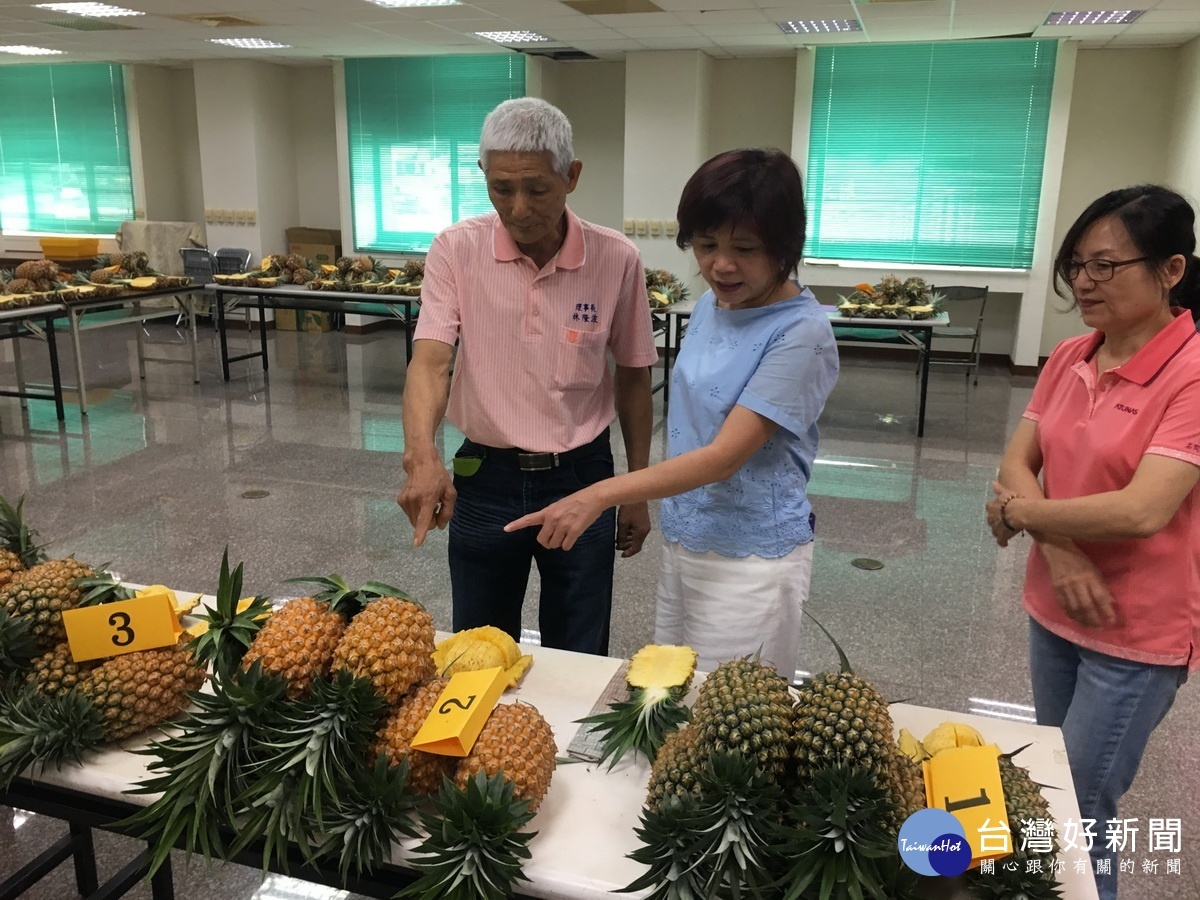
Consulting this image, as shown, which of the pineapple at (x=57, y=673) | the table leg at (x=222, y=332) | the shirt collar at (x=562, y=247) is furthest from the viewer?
the table leg at (x=222, y=332)

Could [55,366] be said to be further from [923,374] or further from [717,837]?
[717,837]

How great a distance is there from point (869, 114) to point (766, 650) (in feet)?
25.8

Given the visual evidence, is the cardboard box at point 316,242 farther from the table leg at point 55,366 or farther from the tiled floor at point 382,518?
the table leg at point 55,366

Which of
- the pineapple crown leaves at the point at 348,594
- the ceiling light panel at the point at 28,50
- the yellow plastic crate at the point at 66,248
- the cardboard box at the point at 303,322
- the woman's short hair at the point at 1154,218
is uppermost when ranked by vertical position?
the ceiling light panel at the point at 28,50

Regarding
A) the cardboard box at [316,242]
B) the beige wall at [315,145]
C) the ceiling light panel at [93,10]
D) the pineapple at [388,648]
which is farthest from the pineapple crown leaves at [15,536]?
the beige wall at [315,145]

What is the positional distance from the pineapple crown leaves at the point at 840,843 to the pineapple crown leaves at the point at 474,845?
28cm

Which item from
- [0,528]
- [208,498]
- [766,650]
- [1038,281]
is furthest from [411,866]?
[1038,281]

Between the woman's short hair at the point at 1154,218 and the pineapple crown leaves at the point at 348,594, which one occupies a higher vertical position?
the woman's short hair at the point at 1154,218

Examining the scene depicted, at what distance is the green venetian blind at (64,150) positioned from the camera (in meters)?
10.5

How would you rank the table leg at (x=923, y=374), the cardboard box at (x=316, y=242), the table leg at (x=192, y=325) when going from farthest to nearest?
the cardboard box at (x=316, y=242), the table leg at (x=192, y=325), the table leg at (x=923, y=374)

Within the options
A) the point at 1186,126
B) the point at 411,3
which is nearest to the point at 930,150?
the point at 1186,126

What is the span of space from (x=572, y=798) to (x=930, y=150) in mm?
8429

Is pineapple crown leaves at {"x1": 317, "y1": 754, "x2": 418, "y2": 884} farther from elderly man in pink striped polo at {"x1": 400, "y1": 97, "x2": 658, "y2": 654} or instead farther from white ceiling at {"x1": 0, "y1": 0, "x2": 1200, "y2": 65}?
white ceiling at {"x1": 0, "y1": 0, "x2": 1200, "y2": 65}

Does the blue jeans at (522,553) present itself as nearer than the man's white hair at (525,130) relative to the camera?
No
